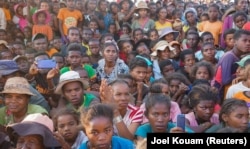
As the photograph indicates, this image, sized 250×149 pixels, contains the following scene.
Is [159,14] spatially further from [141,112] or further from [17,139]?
[17,139]

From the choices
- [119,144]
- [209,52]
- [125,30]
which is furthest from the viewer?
[125,30]

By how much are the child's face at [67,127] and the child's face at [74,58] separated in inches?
84.0

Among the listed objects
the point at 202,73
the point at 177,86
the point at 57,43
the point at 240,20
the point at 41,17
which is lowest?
the point at 177,86

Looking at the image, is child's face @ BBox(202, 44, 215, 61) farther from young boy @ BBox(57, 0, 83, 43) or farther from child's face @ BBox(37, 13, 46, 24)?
child's face @ BBox(37, 13, 46, 24)

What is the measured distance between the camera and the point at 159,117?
358 centimetres

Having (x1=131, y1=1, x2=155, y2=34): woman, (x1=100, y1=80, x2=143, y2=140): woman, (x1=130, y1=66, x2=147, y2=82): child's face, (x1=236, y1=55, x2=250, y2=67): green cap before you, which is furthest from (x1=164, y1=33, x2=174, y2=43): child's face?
(x1=100, y1=80, x2=143, y2=140): woman

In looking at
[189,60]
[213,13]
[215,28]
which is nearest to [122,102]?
[189,60]

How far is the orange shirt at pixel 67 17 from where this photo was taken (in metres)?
8.23

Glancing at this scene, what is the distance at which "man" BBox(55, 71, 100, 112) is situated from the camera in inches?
166

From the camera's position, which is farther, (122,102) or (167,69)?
(167,69)

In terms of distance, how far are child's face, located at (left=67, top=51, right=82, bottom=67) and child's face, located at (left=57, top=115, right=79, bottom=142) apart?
213cm

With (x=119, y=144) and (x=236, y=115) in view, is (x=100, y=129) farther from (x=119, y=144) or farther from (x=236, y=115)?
(x=236, y=115)

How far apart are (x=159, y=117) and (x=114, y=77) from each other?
7.01ft

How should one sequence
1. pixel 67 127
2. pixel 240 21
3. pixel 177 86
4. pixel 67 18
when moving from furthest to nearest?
1. pixel 67 18
2. pixel 240 21
3. pixel 177 86
4. pixel 67 127
